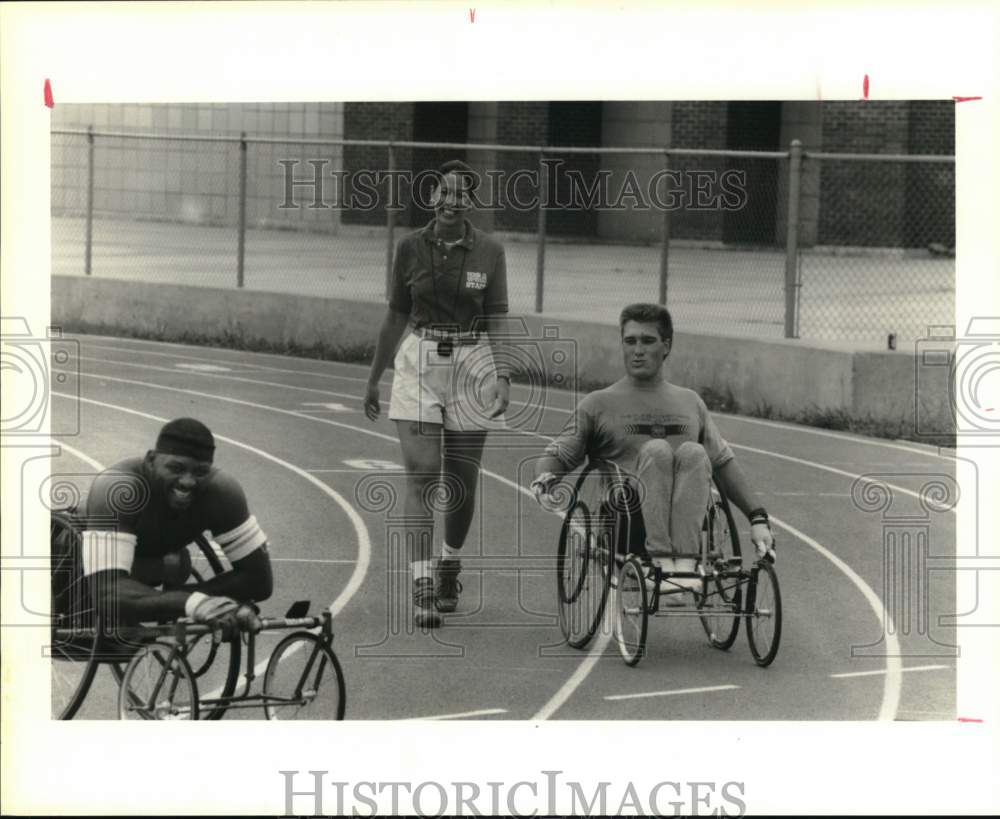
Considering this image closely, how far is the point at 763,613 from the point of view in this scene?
355 inches

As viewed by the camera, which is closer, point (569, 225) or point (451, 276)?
point (451, 276)

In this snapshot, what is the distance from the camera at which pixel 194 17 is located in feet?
24.2

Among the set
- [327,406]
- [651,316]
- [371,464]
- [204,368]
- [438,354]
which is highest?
[651,316]

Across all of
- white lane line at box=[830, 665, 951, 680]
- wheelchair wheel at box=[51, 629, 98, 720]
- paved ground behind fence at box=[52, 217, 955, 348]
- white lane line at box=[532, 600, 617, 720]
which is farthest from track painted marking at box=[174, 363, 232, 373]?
wheelchair wheel at box=[51, 629, 98, 720]

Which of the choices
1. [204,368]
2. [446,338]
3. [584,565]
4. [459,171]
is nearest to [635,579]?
[584,565]

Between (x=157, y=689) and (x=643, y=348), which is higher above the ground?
(x=643, y=348)

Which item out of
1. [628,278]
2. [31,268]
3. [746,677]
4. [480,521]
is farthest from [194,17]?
[628,278]

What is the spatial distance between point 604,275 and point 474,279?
12668 mm

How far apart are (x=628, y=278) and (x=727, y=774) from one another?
605 inches

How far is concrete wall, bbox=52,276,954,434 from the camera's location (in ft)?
52.8

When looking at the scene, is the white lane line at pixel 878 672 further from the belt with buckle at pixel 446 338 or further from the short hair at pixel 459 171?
the short hair at pixel 459 171

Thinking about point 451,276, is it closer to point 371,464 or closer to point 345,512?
point 345,512

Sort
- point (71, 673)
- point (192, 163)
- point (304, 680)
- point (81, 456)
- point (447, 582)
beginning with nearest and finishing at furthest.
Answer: point (304, 680), point (71, 673), point (447, 582), point (81, 456), point (192, 163)

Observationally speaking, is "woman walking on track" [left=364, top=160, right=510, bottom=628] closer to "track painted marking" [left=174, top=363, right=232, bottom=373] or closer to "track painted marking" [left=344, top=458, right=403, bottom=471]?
"track painted marking" [left=344, top=458, right=403, bottom=471]
